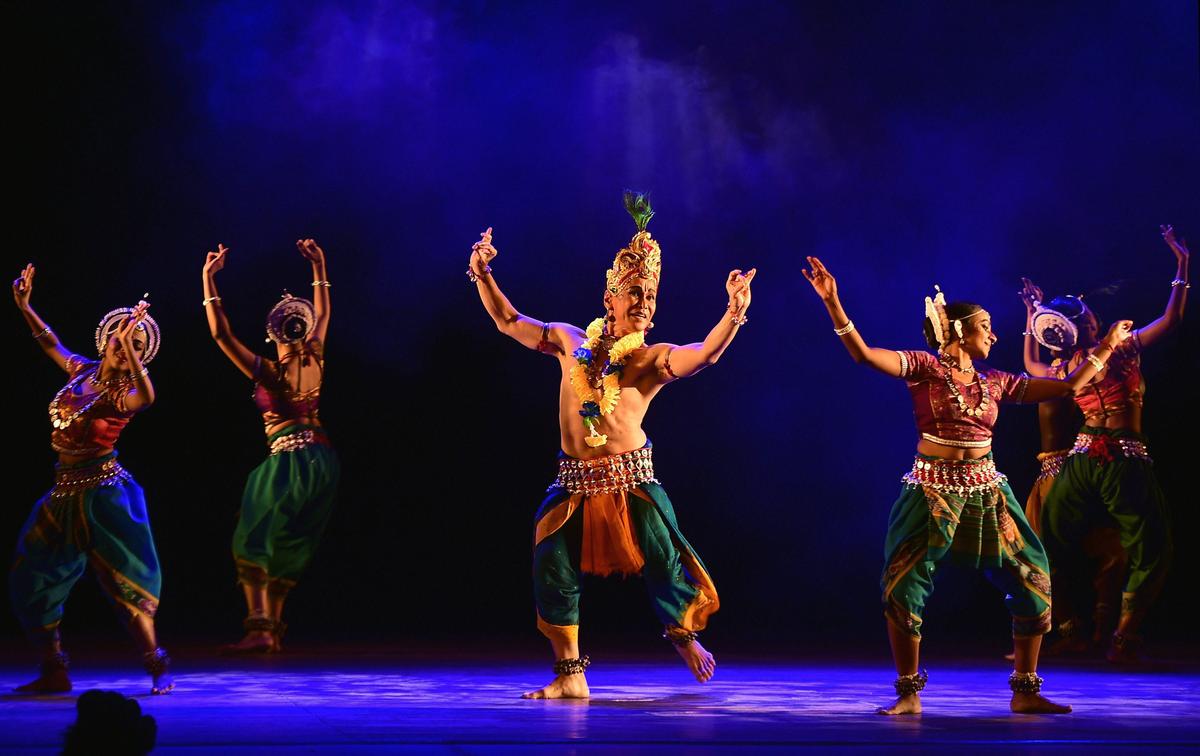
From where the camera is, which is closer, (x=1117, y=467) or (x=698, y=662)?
(x=698, y=662)

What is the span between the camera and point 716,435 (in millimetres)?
7625

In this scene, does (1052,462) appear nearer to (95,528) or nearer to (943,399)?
(943,399)

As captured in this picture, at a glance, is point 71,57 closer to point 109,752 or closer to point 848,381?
point 848,381

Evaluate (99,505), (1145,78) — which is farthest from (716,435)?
(99,505)

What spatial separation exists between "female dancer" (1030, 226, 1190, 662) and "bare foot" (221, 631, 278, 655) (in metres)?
3.54

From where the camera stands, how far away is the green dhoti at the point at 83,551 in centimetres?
497

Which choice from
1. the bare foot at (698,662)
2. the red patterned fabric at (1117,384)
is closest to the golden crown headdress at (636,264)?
the bare foot at (698,662)

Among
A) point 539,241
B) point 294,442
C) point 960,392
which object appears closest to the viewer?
point 960,392

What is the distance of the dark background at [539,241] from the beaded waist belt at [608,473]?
2240 millimetres

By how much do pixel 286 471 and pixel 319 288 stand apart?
0.86 metres

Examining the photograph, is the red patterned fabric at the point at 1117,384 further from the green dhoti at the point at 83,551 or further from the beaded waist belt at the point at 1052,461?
the green dhoti at the point at 83,551

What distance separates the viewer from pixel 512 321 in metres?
5.24

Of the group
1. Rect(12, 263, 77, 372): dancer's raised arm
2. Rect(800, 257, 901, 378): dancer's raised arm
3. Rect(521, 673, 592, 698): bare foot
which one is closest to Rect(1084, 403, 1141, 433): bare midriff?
Rect(800, 257, 901, 378): dancer's raised arm

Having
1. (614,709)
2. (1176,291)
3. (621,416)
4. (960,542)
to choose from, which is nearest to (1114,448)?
(1176,291)
